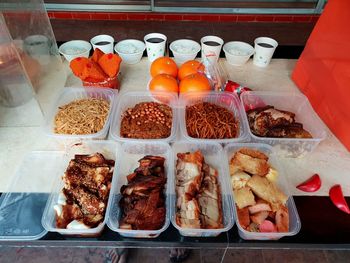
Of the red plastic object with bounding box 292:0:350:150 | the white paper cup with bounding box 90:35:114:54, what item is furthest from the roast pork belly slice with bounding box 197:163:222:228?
the white paper cup with bounding box 90:35:114:54

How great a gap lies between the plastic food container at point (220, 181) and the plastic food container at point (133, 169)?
20 mm

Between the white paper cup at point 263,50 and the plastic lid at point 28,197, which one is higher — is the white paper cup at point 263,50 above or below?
above

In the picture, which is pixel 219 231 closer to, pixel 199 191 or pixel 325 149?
pixel 199 191

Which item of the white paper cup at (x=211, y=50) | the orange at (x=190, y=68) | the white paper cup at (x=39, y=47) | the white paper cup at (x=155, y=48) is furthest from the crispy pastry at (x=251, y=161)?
the white paper cup at (x=39, y=47)

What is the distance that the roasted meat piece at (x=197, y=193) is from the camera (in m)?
0.74

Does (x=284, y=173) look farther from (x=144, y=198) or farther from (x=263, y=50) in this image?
(x=263, y=50)

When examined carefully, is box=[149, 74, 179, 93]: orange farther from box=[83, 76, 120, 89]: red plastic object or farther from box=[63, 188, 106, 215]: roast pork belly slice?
box=[63, 188, 106, 215]: roast pork belly slice

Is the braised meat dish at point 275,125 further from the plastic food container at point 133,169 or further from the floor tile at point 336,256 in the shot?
the floor tile at point 336,256

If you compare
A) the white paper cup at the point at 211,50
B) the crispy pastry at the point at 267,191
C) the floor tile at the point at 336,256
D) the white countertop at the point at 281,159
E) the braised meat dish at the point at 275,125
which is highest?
the white paper cup at the point at 211,50

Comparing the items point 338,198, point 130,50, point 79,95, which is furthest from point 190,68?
point 338,198

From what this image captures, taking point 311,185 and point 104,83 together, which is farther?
point 104,83

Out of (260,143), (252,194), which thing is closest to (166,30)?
(260,143)

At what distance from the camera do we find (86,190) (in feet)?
2.63

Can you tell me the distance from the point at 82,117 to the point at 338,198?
0.85 meters
